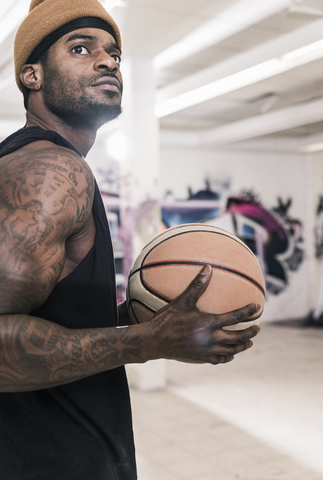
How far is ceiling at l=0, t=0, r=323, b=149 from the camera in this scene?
3.71m

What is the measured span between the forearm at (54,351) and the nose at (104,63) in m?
0.62

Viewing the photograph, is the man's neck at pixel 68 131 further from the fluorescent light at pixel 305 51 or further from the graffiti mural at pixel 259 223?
the graffiti mural at pixel 259 223

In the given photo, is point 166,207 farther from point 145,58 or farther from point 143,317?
→ point 143,317

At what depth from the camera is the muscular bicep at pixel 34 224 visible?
84cm

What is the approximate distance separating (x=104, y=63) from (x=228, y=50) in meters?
3.91

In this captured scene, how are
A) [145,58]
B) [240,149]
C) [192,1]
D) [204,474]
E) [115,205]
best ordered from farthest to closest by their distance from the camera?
[240,149] → [115,205] → [145,58] → [192,1] → [204,474]

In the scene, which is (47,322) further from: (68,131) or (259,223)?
(259,223)

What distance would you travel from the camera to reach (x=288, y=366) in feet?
17.5

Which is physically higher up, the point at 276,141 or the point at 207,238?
the point at 276,141

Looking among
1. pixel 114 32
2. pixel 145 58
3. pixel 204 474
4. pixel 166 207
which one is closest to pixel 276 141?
pixel 166 207

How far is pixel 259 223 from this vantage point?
8742 millimetres

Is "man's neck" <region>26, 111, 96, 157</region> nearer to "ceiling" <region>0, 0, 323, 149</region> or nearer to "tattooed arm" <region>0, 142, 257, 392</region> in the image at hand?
"tattooed arm" <region>0, 142, 257, 392</region>

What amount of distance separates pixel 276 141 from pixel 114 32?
24.5ft

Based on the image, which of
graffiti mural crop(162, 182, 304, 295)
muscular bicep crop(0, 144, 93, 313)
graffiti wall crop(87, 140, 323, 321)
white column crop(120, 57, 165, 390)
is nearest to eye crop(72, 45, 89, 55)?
muscular bicep crop(0, 144, 93, 313)
